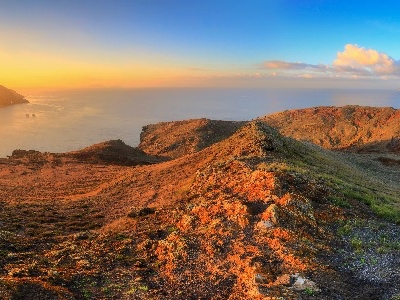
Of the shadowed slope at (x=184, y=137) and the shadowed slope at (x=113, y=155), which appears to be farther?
the shadowed slope at (x=184, y=137)

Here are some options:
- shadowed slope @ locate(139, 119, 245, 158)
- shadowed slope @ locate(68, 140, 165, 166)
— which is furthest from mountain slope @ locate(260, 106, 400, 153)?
shadowed slope @ locate(68, 140, 165, 166)

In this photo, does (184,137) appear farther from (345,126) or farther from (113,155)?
(345,126)

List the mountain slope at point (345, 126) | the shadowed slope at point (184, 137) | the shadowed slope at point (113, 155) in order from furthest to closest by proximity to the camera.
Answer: the mountain slope at point (345, 126), the shadowed slope at point (184, 137), the shadowed slope at point (113, 155)

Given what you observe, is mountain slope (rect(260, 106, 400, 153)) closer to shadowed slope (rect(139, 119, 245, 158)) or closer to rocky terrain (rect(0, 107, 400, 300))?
shadowed slope (rect(139, 119, 245, 158))

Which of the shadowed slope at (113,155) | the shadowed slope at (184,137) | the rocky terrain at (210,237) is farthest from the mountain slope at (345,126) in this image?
the rocky terrain at (210,237)

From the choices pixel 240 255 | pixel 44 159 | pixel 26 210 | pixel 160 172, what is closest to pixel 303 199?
pixel 240 255

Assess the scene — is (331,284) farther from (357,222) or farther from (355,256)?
(357,222)

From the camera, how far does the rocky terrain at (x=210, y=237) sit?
424 inches

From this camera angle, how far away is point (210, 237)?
1372cm

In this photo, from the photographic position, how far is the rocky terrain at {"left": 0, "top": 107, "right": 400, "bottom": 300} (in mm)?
10758

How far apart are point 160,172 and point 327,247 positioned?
57.4 ft

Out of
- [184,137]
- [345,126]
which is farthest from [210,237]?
[345,126]

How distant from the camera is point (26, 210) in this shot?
22578 millimetres

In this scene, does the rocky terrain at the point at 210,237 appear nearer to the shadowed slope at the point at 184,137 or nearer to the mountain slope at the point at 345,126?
the shadowed slope at the point at 184,137
